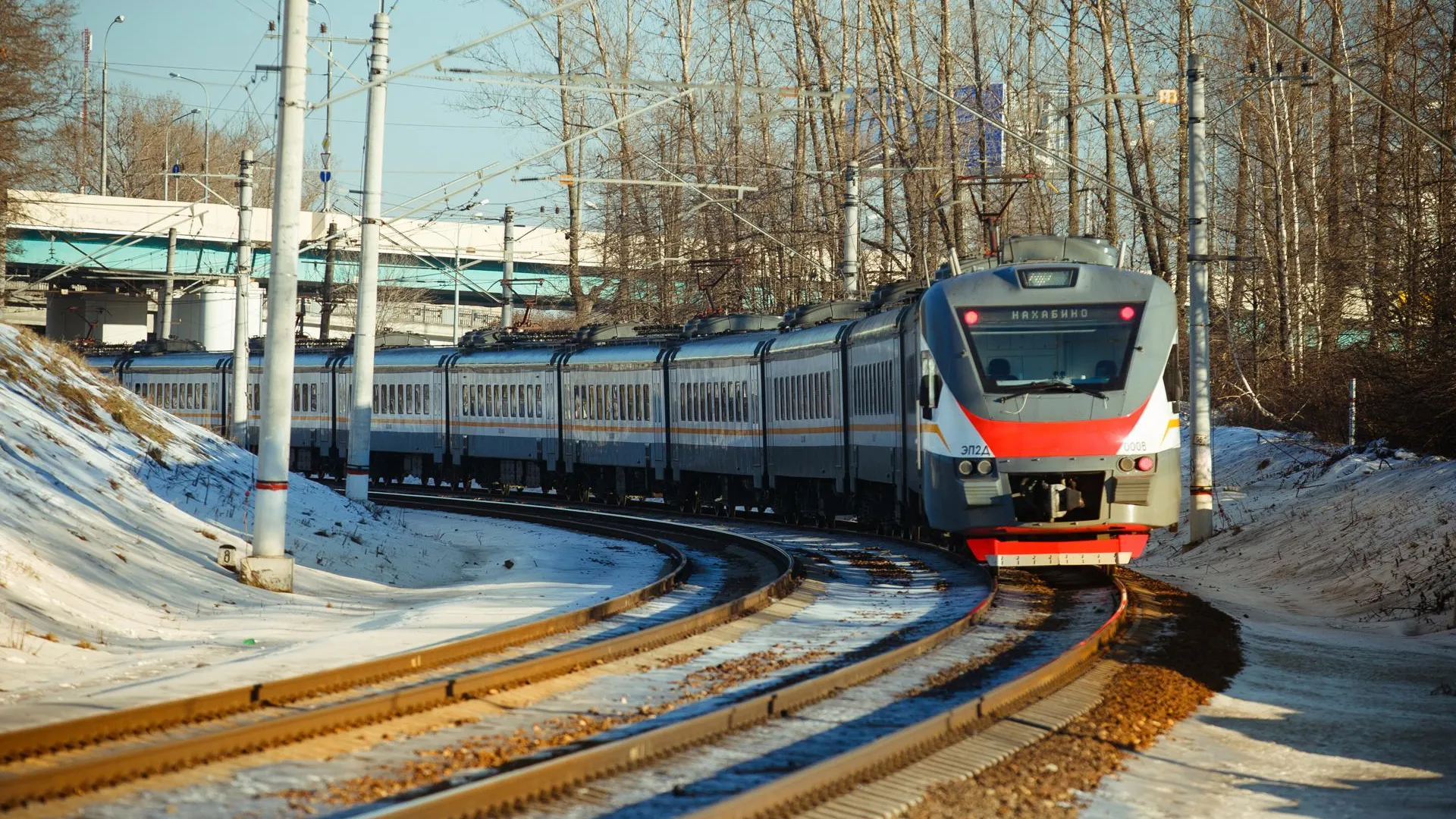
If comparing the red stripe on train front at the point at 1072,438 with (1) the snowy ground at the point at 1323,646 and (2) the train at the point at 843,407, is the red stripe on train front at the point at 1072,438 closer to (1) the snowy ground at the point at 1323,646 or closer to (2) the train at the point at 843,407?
(2) the train at the point at 843,407

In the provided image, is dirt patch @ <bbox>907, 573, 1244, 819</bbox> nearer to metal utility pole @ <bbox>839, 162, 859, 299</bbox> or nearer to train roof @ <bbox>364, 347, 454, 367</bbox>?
metal utility pole @ <bbox>839, 162, 859, 299</bbox>

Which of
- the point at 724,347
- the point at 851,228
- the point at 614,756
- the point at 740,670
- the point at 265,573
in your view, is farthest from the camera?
the point at 724,347

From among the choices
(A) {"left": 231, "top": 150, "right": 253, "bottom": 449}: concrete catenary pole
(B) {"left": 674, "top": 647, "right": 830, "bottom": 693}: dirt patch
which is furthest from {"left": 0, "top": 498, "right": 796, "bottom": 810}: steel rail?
(A) {"left": 231, "top": 150, "right": 253, "bottom": 449}: concrete catenary pole

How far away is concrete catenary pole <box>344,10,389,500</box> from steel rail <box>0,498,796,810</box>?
12982 millimetres

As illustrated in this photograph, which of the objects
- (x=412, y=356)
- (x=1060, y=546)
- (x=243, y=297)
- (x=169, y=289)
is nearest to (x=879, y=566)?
(x=1060, y=546)

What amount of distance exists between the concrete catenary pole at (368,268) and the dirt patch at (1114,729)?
15429 millimetres

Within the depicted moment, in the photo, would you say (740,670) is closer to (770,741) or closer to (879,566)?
(770,741)

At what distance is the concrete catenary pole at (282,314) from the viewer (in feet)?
55.0

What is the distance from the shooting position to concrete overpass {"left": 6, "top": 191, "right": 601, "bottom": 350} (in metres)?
67.5

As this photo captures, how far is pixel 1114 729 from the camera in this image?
371 inches

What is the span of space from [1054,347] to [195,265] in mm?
71839

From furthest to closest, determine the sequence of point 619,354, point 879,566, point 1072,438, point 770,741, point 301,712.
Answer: point 619,354
point 879,566
point 1072,438
point 301,712
point 770,741

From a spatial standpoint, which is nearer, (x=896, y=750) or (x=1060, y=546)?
(x=896, y=750)

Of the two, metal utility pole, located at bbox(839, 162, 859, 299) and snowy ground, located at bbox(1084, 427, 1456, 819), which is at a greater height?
metal utility pole, located at bbox(839, 162, 859, 299)
